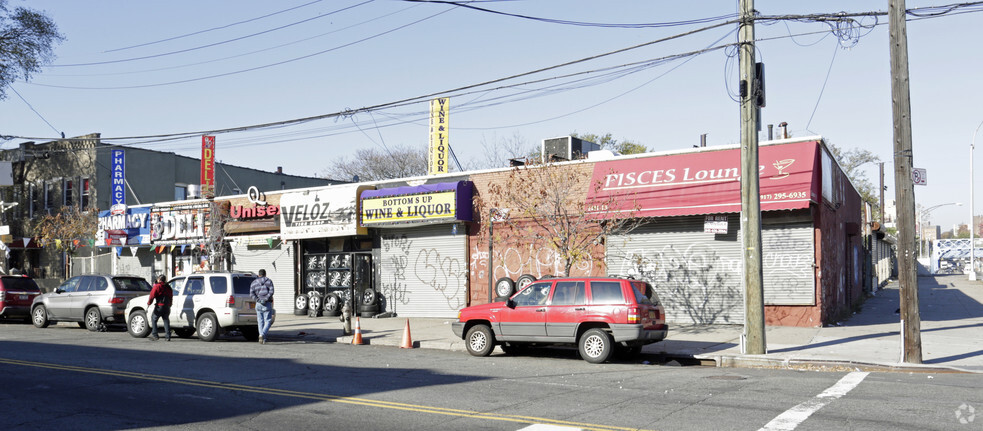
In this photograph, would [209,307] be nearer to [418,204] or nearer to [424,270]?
[418,204]

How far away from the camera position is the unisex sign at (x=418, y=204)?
76.5ft

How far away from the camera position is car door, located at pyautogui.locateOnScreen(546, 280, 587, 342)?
14430mm

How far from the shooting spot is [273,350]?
1661 centimetres

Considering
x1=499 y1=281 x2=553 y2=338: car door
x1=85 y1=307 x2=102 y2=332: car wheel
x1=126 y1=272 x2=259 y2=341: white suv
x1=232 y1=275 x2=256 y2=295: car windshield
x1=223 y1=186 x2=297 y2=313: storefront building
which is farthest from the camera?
x1=223 y1=186 x2=297 y2=313: storefront building

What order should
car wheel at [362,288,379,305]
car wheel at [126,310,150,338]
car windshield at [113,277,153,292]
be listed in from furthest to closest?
car wheel at [362,288,379,305], car windshield at [113,277,153,292], car wheel at [126,310,150,338]

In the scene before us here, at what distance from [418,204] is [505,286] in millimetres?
4021

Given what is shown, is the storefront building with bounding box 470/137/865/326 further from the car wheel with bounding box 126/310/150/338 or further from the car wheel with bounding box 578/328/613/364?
the car wheel with bounding box 126/310/150/338

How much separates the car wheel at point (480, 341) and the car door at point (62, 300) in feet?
44.5

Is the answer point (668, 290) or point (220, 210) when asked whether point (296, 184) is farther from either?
point (668, 290)

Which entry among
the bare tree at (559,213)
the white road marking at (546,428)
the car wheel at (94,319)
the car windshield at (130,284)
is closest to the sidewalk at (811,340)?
the bare tree at (559,213)

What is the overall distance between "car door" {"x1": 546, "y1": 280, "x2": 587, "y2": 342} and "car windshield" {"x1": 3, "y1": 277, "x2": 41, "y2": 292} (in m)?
19.6

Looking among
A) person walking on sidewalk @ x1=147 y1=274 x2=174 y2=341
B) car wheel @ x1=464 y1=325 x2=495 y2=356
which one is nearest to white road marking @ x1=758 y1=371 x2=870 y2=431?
car wheel @ x1=464 y1=325 x2=495 y2=356

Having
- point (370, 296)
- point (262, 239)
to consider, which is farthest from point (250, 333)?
point (262, 239)

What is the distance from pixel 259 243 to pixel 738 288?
1738 cm
